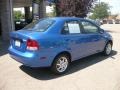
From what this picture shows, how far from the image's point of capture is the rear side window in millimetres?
6478

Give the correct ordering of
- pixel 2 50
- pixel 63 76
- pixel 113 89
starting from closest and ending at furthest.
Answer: pixel 113 89
pixel 63 76
pixel 2 50

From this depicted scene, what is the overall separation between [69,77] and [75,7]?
1429 cm

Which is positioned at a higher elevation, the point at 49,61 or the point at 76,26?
the point at 76,26

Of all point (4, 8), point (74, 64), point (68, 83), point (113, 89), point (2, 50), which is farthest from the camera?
point (4, 8)

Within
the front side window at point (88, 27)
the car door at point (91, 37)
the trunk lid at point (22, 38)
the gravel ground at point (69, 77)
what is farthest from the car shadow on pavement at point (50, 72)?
the front side window at point (88, 27)

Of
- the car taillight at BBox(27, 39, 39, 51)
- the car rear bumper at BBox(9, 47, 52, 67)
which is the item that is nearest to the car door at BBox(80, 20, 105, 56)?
the car rear bumper at BBox(9, 47, 52, 67)

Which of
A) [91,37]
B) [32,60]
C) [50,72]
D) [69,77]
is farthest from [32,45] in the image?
[91,37]

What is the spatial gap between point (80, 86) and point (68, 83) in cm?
36

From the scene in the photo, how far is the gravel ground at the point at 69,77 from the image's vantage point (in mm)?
5500

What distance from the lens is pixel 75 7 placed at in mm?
19719

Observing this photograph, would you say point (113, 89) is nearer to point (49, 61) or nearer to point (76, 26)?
point (49, 61)

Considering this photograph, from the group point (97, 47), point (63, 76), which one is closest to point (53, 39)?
point (63, 76)

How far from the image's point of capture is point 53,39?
5938 millimetres

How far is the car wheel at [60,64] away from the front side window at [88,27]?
127 centimetres
